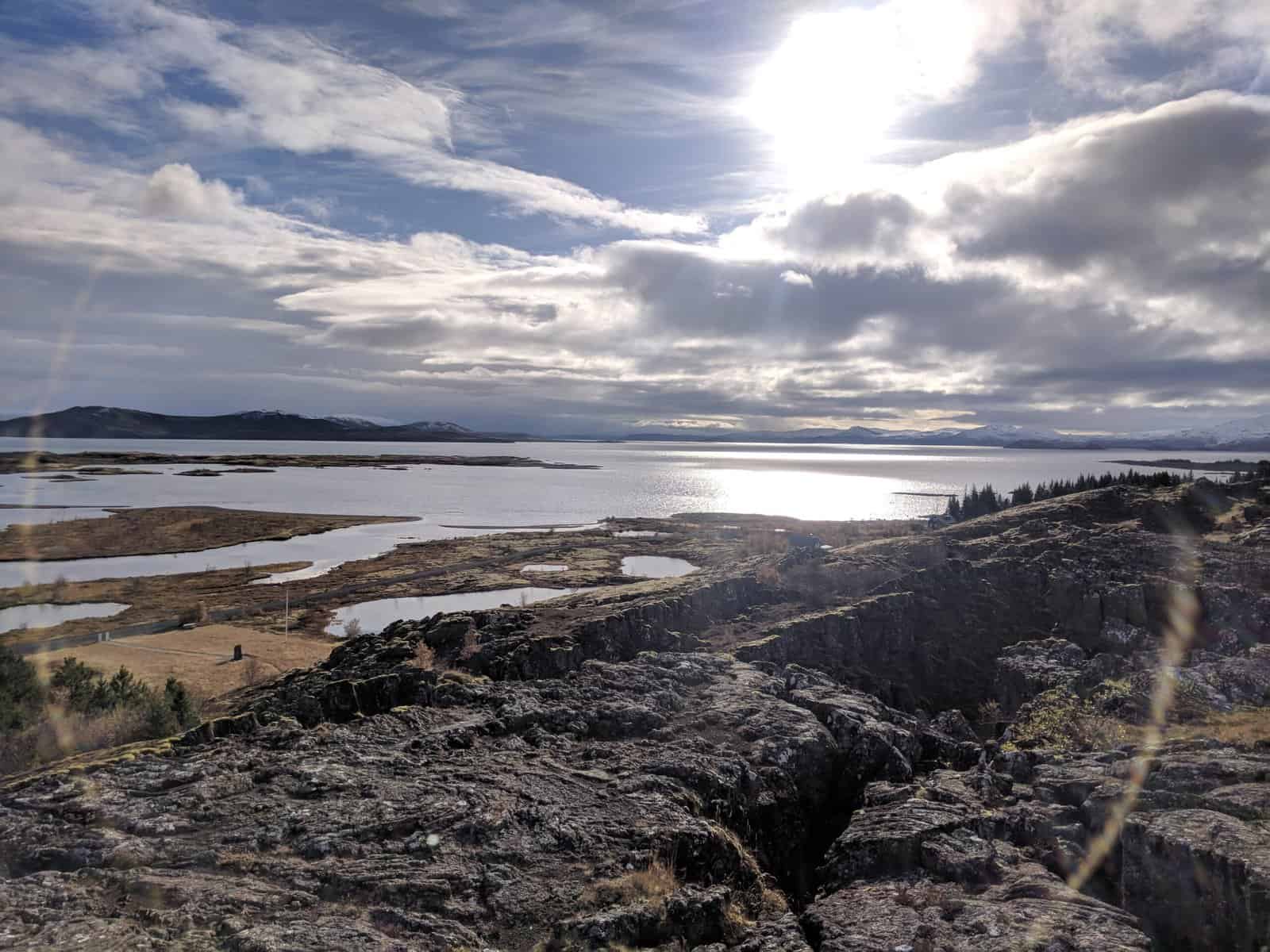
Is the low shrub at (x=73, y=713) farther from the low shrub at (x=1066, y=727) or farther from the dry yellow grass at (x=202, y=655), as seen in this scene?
the low shrub at (x=1066, y=727)

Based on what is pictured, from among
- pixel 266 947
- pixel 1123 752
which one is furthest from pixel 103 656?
pixel 1123 752

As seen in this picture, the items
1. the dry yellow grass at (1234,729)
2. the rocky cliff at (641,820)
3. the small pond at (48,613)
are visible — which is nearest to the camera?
the rocky cliff at (641,820)

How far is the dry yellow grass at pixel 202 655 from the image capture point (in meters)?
44.9

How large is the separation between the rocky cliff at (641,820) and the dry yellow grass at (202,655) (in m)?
25.5

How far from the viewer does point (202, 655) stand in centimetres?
5150

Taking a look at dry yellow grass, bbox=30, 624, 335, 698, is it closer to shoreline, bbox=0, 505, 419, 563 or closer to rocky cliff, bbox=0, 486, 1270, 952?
rocky cliff, bbox=0, 486, 1270, 952

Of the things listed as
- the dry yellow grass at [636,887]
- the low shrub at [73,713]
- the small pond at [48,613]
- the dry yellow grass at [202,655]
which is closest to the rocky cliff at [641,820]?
the dry yellow grass at [636,887]

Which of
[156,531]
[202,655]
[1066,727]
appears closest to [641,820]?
[1066,727]

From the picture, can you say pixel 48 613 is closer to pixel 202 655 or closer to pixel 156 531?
pixel 202 655

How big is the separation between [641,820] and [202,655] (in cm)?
4918

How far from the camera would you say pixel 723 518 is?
142250 millimetres

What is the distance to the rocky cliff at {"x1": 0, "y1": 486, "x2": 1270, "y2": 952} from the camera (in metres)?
11.1

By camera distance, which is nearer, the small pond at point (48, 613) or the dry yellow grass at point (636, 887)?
the dry yellow grass at point (636, 887)

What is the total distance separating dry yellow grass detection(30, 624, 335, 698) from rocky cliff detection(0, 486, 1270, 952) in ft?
83.7
